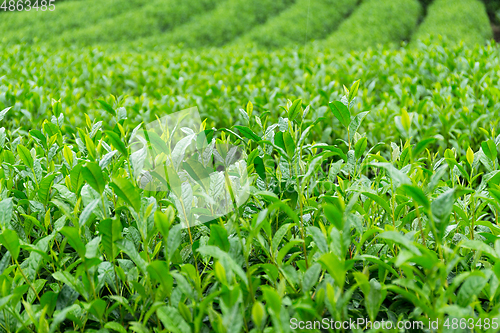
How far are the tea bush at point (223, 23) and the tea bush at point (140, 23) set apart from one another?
1.96 feet

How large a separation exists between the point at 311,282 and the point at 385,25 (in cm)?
1807

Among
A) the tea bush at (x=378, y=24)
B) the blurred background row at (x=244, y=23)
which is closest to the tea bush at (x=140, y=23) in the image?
the blurred background row at (x=244, y=23)

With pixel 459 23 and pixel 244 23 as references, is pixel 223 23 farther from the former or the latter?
pixel 459 23

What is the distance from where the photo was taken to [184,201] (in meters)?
1.21

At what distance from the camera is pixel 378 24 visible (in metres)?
16.2

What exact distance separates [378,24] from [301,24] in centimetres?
358

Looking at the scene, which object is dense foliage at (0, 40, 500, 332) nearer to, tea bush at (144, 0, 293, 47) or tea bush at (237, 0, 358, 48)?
tea bush at (144, 0, 293, 47)

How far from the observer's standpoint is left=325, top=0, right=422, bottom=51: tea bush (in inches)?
569

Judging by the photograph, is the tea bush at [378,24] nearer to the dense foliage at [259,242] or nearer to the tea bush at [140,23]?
the tea bush at [140,23]

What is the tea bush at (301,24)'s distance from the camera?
48.9ft

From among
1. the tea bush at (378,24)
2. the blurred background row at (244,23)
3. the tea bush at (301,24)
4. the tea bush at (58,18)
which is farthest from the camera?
the tea bush at (301,24)

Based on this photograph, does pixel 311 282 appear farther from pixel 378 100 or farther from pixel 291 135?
pixel 378 100

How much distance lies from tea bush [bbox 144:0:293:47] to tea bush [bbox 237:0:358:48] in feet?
2.25

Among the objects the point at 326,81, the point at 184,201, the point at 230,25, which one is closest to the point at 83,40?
the point at 230,25
